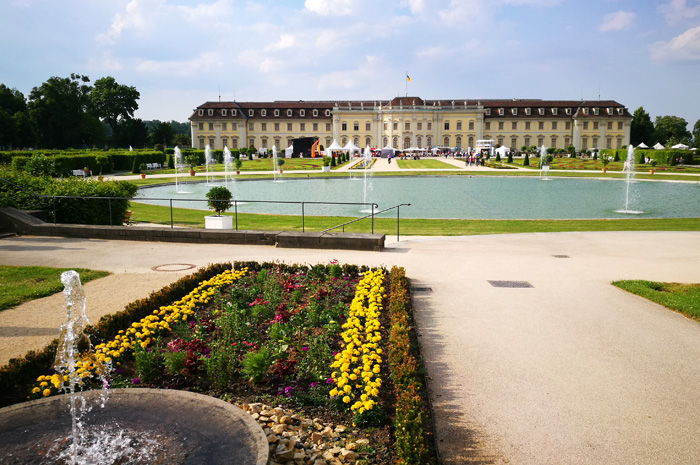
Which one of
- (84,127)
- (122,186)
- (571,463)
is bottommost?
(571,463)

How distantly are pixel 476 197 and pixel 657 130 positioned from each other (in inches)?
3628

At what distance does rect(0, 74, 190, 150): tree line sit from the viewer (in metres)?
63.3

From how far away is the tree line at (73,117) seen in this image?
2491 inches

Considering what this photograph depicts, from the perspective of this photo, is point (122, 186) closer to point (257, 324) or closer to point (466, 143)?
point (257, 324)

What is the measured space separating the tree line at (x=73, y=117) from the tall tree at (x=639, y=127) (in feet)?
262

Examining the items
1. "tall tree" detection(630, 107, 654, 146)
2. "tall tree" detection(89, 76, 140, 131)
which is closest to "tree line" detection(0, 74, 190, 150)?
"tall tree" detection(89, 76, 140, 131)

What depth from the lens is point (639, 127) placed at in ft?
316

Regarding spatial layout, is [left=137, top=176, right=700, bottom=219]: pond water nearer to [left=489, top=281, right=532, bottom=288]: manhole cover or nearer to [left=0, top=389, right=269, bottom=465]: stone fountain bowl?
[left=489, top=281, right=532, bottom=288]: manhole cover

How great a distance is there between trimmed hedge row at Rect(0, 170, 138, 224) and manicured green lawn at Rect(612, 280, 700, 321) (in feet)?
38.9

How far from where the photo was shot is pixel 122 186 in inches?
599

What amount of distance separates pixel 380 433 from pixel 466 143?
93.3 m

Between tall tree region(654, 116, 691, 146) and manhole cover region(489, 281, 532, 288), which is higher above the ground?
tall tree region(654, 116, 691, 146)

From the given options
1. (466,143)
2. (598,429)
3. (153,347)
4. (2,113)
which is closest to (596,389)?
(598,429)

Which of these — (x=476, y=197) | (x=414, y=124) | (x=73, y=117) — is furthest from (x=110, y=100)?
(x=476, y=197)
